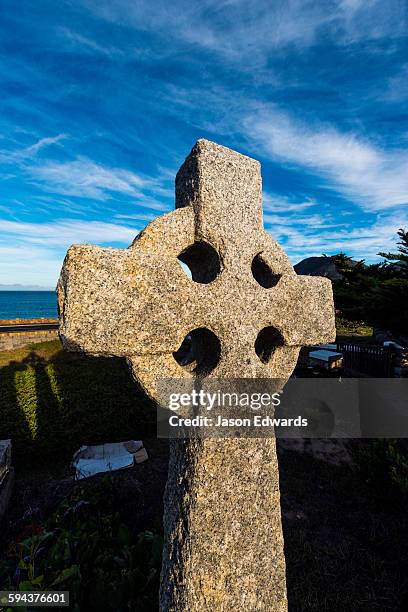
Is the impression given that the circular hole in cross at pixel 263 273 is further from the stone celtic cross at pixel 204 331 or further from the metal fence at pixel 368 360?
the metal fence at pixel 368 360

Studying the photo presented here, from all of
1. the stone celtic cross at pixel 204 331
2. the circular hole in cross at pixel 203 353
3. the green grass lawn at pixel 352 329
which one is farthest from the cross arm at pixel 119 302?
the green grass lawn at pixel 352 329

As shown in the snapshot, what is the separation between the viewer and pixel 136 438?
6.19 m

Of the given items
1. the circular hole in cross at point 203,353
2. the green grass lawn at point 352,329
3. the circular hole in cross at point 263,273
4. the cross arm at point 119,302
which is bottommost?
the green grass lawn at point 352,329

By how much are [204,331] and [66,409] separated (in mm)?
4739

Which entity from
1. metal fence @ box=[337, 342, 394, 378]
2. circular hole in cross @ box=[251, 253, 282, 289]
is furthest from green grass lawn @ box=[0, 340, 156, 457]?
metal fence @ box=[337, 342, 394, 378]

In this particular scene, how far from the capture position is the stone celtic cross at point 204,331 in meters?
1.65

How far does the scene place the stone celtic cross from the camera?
1646mm

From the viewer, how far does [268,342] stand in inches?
98.7

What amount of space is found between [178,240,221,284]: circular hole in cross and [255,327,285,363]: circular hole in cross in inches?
23.3

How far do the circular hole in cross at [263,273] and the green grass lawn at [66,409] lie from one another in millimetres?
4599

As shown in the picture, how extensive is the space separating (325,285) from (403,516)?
3473mm

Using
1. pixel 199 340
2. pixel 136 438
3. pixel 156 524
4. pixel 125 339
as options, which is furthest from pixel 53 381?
pixel 125 339

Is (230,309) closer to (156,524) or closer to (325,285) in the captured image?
(325,285)

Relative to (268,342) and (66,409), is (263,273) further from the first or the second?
(66,409)
